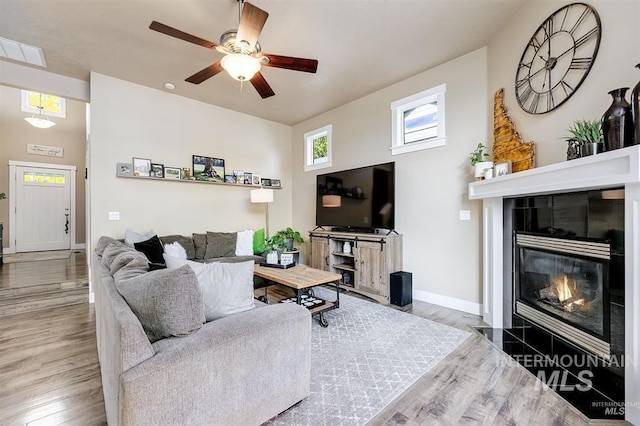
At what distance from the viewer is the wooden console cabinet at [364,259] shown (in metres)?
3.50

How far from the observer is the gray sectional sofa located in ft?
3.38

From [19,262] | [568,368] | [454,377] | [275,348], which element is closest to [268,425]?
[275,348]

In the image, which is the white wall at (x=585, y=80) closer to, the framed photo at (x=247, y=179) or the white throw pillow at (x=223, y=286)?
the white throw pillow at (x=223, y=286)

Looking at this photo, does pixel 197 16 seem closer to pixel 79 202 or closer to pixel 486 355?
pixel 486 355

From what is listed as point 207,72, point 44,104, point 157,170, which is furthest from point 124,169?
point 44,104

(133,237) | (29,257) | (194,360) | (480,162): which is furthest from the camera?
(29,257)

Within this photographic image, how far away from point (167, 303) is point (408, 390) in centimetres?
160

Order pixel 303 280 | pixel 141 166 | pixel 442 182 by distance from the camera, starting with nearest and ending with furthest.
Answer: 1. pixel 303 280
2. pixel 442 182
3. pixel 141 166

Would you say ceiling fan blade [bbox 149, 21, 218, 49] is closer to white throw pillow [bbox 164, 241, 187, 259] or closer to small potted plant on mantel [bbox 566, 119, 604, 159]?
white throw pillow [bbox 164, 241, 187, 259]

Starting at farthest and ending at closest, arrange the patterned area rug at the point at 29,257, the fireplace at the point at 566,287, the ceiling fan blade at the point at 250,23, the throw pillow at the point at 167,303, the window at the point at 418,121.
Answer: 1. the patterned area rug at the point at 29,257
2. the window at the point at 418,121
3. the ceiling fan blade at the point at 250,23
4. the fireplace at the point at 566,287
5. the throw pillow at the point at 167,303

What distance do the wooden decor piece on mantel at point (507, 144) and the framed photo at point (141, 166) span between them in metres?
4.64

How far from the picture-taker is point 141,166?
395 centimetres

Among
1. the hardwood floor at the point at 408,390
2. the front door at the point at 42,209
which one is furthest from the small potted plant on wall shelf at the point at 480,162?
the front door at the point at 42,209

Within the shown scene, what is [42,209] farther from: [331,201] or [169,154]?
[331,201]
